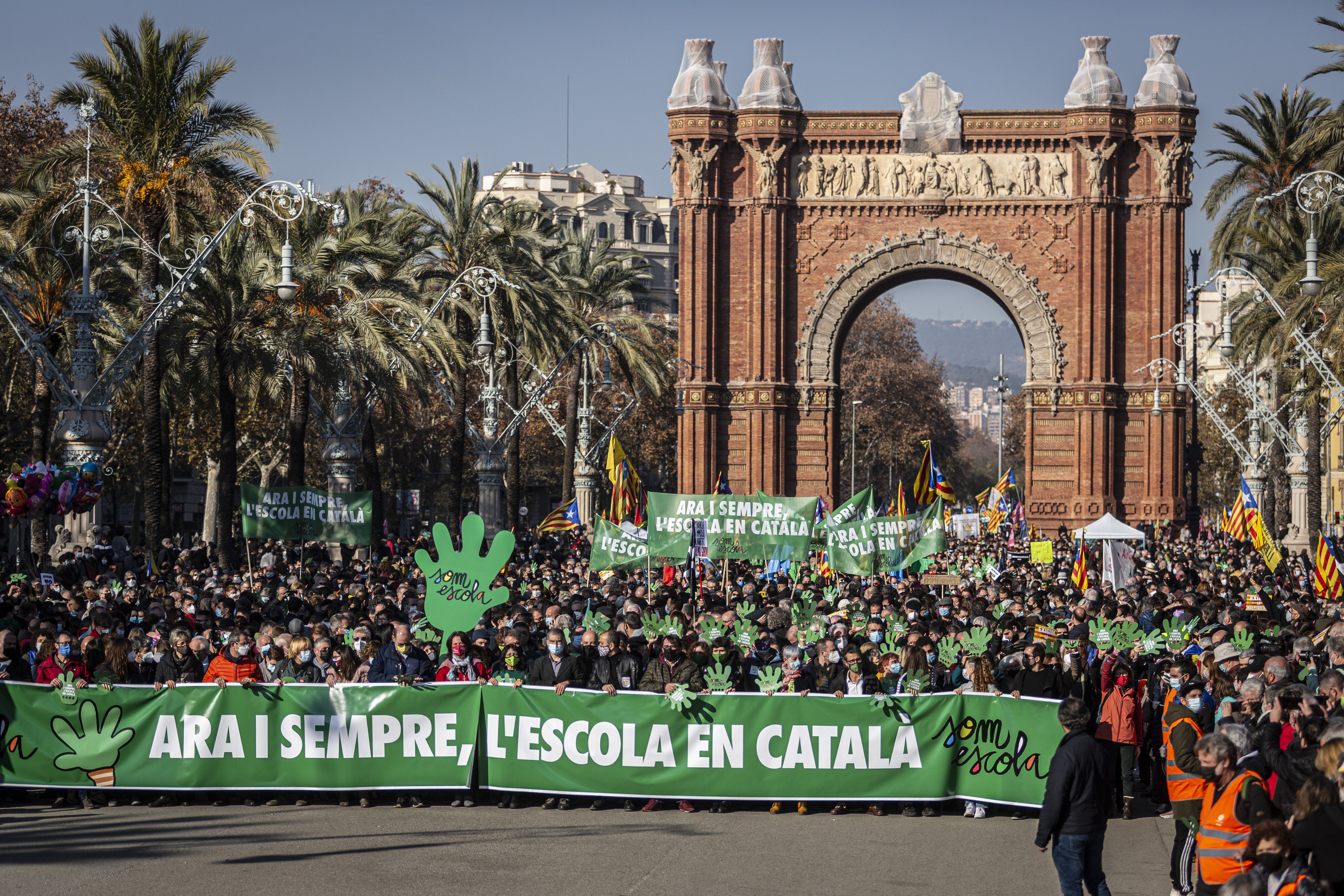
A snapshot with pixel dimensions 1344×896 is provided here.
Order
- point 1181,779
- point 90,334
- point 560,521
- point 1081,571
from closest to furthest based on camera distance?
point 1181,779 < point 90,334 < point 1081,571 < point 560,521

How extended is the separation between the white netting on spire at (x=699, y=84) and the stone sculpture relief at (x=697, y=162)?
1160 mm

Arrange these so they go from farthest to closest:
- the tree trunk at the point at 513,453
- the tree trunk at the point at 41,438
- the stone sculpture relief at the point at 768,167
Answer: the stone sculpture relief at the point at 768,167
the tree trunk at the point at 513,453
the tree trunk at the point at 41,438

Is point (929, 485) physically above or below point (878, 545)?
above

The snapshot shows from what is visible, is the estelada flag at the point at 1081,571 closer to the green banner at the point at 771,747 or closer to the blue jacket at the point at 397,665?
the green banner at the point at 771,747

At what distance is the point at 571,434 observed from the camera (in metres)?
47.8

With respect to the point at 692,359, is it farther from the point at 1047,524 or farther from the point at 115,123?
the point at 115,123

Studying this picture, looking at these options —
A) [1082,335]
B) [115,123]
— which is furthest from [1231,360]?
[115,123]

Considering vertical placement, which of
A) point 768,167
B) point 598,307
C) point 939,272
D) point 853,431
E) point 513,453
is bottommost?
point 513,453

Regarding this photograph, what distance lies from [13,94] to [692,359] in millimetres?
19194

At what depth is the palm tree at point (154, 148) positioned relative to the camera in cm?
2616

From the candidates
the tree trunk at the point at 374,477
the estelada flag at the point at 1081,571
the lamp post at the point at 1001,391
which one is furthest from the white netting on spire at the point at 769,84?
the lamp post at the point at 1001,391

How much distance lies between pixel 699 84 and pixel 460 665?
114ft

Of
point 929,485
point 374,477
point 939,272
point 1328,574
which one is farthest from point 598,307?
point 1328,574

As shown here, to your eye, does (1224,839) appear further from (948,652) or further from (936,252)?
(936,252)
